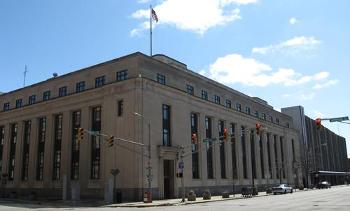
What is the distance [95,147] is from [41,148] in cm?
1315

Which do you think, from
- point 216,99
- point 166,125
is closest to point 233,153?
point 216,99

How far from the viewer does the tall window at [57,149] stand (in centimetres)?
6050

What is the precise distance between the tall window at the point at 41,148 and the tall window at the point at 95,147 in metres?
11.6

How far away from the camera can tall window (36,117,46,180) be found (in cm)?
6325

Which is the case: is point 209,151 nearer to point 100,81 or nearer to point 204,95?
point 204,95

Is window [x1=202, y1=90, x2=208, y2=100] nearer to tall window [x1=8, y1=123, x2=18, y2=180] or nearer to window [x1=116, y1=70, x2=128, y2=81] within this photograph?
window [x1=116, y1=70, x2=128, y2=81]

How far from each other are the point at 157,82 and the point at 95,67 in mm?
9801

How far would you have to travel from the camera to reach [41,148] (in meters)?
64.5

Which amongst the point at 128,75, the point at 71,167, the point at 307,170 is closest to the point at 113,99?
the point at 128,75

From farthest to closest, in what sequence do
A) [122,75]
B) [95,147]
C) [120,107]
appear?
1. [95,147]
2. [122,75]
3. [120,107]

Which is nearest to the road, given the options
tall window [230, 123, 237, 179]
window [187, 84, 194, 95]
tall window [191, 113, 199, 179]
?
tall window [191, 113, 199, 179]

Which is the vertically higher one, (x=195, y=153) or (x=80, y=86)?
(x=80, y=86)

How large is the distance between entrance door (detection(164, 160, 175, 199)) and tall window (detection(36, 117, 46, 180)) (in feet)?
64.8

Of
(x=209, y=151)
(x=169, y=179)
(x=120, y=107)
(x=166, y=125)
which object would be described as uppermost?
(x=120, y=107)
